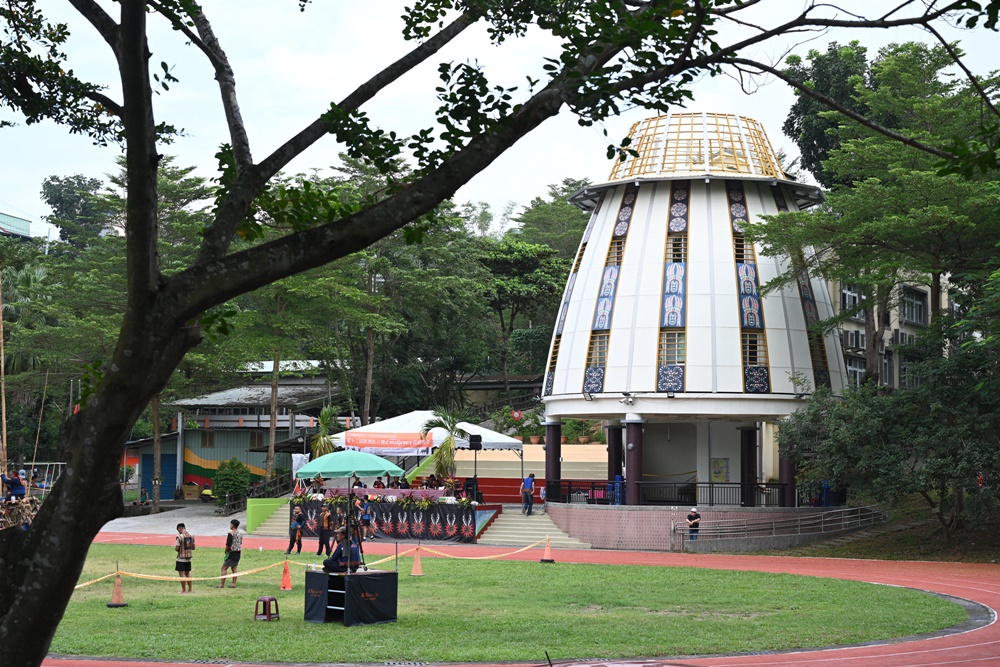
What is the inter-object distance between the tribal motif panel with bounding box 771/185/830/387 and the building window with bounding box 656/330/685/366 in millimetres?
4806

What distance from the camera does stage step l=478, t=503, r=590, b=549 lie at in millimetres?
39531

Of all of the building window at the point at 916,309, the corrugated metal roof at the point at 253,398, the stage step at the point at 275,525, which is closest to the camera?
the stage step at the point at 275,525

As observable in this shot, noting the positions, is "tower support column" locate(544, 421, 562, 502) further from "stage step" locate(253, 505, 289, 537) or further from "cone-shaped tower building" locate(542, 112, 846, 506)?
"stage step" locate(253, 505, 289, 537)

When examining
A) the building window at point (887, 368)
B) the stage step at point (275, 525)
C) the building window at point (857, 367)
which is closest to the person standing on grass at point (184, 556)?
the stage step at point (275, 525)

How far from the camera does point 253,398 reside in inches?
2405

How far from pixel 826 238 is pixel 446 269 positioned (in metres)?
25.8

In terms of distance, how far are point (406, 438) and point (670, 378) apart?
30.9 ft

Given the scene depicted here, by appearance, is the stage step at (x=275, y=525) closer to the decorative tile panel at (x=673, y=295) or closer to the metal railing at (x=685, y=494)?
the metal railing at (x=685, y=494)

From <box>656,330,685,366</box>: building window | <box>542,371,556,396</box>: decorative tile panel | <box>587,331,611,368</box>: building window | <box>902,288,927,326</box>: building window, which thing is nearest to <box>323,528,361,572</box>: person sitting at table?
<box>656,330,685,366</box>: building window

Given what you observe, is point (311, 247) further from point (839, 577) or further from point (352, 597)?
point (839, 577)

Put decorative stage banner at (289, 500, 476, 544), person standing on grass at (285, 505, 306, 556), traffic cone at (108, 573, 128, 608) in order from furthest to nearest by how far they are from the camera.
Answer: decorative stage banner at (289, 500, 476, 544)
person standing on grass at (285, 505, 306, 556)
traffic cone at (108, 573, 128, 608)

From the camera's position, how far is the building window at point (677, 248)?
42.3m

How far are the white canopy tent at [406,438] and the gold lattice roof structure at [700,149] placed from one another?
10892mm

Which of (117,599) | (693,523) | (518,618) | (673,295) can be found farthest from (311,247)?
(673,295)
